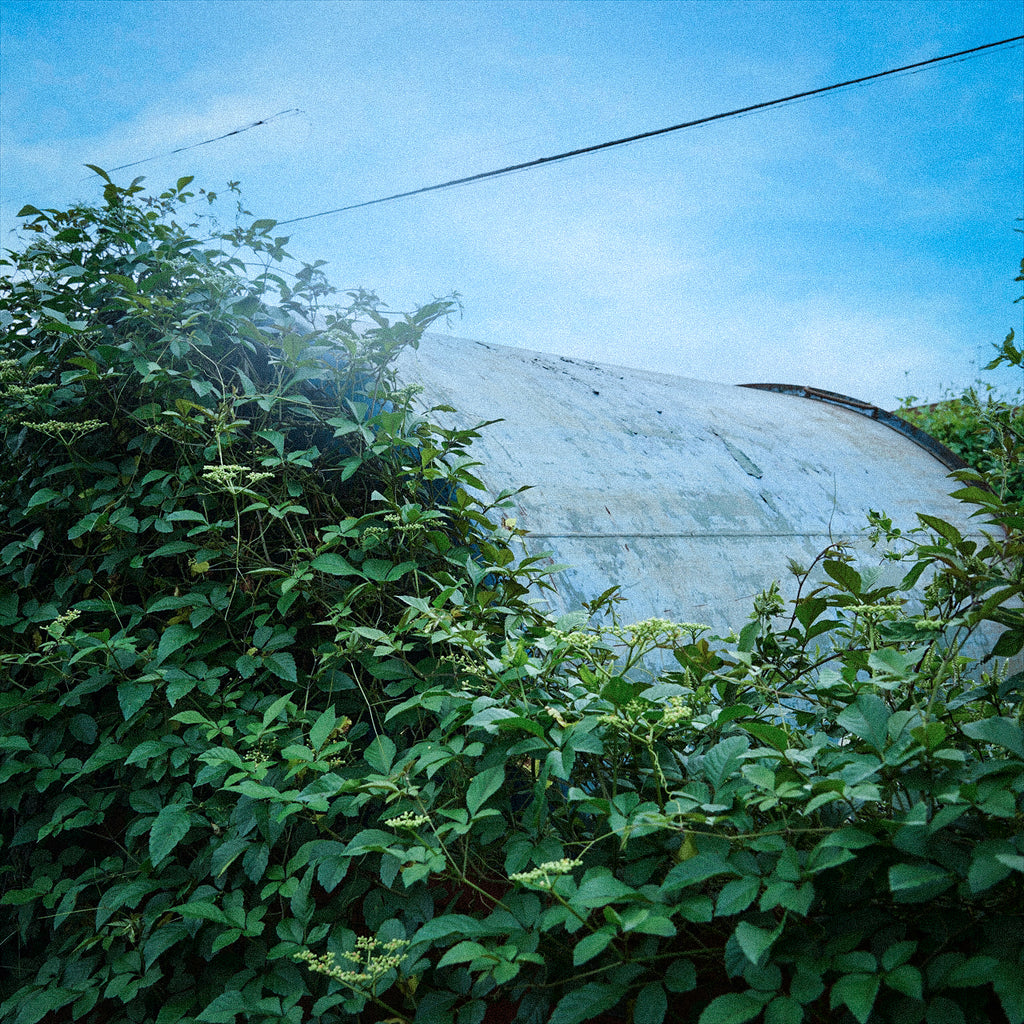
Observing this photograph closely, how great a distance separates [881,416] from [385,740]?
13.7 ft

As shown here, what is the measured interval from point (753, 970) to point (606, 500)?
1609mm

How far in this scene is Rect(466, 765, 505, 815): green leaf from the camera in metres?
1.04

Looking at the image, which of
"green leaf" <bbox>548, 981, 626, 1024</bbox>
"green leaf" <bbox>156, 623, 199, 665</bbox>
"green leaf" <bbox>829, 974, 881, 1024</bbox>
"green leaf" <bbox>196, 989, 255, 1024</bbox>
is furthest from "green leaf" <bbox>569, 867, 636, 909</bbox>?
"green leaf" <bbox>156, 623, 199, 665</bbox>

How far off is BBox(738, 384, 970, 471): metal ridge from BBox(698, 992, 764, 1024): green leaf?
386cm

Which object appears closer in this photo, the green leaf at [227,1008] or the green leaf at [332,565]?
the green leaf at [227,1008]

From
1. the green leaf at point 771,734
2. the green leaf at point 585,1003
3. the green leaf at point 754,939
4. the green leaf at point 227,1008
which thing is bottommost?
the green leaf at point 227,1008

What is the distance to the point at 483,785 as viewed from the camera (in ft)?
3.50

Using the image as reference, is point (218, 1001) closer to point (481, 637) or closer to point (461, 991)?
point (461, 991)

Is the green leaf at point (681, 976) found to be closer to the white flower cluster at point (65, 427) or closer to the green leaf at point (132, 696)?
the green leaf at point (132, 696)

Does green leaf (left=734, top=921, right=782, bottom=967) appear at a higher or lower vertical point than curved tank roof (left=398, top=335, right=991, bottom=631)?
lower

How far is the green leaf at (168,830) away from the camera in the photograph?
131 cm

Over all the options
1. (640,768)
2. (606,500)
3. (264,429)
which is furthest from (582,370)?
(640,768)

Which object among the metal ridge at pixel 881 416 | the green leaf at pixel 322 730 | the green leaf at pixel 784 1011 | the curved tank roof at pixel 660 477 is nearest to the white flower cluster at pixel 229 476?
the green leaf at pixel 322 730

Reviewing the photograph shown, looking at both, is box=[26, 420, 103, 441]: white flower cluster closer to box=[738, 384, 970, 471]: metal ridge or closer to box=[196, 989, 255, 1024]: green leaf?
box=[196, 989, 255, 1024]: green leaf
